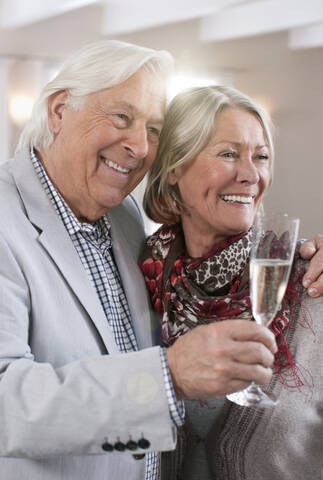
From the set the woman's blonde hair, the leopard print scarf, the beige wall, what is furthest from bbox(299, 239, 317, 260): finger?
the beige wall

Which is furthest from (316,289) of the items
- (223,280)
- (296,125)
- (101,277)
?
(296,125)

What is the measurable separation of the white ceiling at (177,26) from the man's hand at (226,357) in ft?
13.6

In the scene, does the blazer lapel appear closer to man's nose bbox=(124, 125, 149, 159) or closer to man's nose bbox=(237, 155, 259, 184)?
man's nose bbox=(124, 125, 149, 159)

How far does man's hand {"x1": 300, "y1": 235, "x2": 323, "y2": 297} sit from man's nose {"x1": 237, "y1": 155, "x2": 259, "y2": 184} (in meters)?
0.21

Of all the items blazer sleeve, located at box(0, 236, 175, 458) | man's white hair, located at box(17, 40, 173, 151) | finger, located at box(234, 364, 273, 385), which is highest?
man's white hair, located at box(17, 40, 173, 151)

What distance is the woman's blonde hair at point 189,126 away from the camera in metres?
A: 1.52

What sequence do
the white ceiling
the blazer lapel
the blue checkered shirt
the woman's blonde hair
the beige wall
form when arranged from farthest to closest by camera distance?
the beige wall
the white ceiling
the woman's blonde hair
the blue checkered shirt
the blazer lapel

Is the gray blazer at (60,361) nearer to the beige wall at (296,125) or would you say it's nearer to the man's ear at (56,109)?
the man's ear at (56,109)

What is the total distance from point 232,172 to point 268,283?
1.94ft

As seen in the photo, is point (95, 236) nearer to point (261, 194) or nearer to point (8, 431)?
point (261, 194)

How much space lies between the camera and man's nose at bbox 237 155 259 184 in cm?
148

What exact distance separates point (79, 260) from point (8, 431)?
0.43m

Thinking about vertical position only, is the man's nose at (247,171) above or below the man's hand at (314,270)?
above

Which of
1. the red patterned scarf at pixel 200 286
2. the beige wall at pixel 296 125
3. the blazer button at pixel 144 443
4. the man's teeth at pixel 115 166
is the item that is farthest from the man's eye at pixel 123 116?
the beige wall at pixel 296 125
